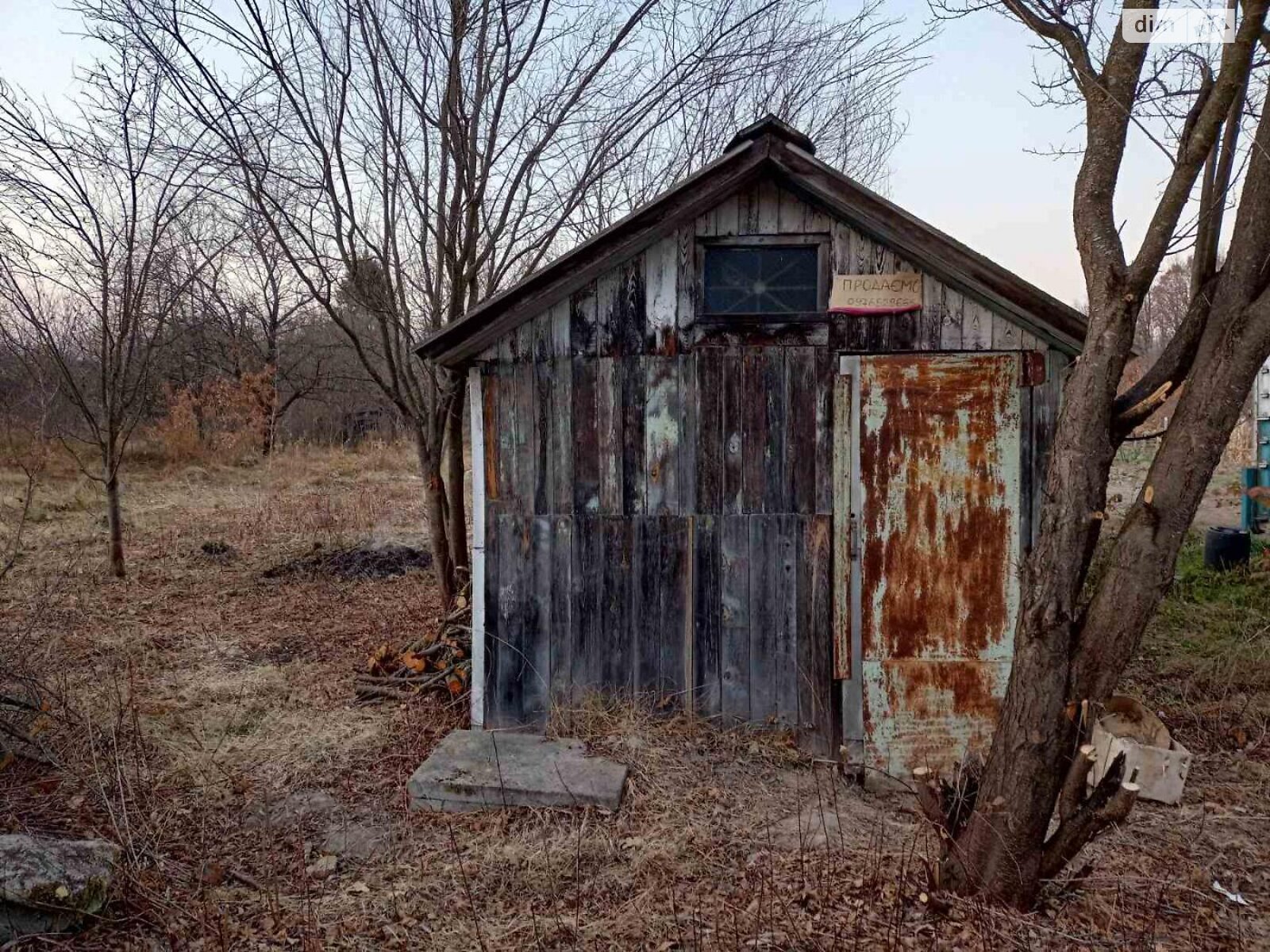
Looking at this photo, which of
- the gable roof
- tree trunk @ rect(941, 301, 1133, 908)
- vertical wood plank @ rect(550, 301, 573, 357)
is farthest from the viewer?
vertical wood plank @ rect(550, 301, 573, 357)

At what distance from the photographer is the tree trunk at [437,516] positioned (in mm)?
8180

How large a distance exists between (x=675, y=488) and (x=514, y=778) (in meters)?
2.06

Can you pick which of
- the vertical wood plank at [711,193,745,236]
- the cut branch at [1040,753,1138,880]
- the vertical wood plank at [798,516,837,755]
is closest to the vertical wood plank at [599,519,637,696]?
the vertical wood plank at [798,516,837,755]

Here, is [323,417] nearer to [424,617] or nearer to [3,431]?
[3,431]

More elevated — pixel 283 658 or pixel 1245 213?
pixel 1245 213

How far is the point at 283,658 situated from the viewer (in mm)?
7582

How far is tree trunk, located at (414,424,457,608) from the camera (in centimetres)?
818

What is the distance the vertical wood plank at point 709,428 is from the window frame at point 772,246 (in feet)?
0.82

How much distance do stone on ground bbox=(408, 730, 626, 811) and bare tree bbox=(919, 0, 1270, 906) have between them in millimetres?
2115

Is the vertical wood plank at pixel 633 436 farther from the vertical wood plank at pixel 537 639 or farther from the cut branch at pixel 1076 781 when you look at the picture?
the cut branch at pixel 1076 781

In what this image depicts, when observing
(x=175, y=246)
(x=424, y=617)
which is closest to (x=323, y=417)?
(x=175, y=246)

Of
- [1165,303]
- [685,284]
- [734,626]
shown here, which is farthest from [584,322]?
[1165,303]

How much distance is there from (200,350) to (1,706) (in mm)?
22232

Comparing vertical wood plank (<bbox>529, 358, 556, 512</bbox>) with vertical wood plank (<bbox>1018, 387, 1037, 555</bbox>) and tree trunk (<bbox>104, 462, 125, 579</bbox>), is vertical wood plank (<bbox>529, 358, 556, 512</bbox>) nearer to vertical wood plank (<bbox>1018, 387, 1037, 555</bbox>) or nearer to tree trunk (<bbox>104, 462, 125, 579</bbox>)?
vertical wood plank (<bbox>1018, 387, 1037, 555</bbox>)
